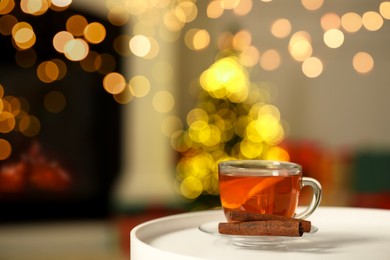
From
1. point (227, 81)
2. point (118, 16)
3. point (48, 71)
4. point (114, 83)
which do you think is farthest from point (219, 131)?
point (48, 71)

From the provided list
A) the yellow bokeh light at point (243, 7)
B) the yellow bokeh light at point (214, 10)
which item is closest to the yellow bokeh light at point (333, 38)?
the yellow bokeh light at point (243, 7)

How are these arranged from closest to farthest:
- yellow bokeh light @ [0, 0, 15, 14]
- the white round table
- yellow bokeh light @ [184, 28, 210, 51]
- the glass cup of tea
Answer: the white round table
the glass cup of tea
yellow bokeh light @ [0, 0, 15, 14]
yellow bokeh light @ [184, 28, 210, 51]

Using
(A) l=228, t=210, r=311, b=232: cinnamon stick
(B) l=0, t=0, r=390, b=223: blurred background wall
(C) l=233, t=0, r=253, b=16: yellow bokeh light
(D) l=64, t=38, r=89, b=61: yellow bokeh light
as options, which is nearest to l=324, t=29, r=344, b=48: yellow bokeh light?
(B) l=0, t=0, r=390, b=223: blurred background wall

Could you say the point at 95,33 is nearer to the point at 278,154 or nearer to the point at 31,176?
the point at 31,176

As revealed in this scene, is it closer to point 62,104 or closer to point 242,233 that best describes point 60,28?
point 62,104

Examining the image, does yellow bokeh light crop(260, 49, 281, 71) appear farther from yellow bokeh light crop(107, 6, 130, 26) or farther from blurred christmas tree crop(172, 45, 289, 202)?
yellow bokeh light crop(107, 6, 130, 26)

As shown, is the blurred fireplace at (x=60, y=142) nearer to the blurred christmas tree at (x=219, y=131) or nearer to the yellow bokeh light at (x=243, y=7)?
the blurred christmas tree at (x=219, y=131)
